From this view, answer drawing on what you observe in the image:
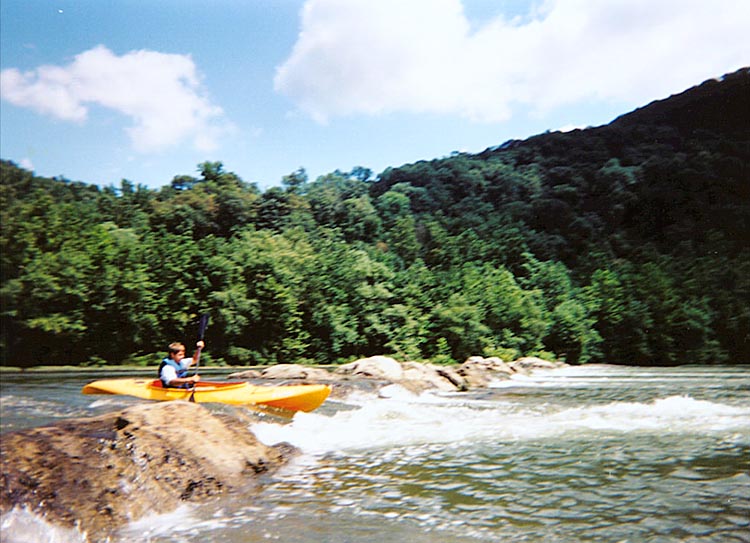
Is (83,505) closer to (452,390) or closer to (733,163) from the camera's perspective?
(452,390)

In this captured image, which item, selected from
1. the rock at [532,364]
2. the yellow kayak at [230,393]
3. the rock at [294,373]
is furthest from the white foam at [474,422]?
the rock at [532,364]

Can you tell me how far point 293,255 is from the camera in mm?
9453

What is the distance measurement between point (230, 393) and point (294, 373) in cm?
283

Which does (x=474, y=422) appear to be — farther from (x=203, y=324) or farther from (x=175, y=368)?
(x=203, y=324)

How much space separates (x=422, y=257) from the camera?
497 inches

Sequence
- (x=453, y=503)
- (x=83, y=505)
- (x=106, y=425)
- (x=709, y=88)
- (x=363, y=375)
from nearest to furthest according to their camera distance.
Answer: (x=83, y=505) → (x=453, y=503) → (x=106, y=425) → (x=363, y=375) → (x=709, y=88)

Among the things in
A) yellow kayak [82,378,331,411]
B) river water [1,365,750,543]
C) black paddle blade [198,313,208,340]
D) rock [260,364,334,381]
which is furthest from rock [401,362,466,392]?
yellow kayak [82,378,331,411]

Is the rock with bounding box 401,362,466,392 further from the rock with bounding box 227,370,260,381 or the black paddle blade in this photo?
the black paddle blade

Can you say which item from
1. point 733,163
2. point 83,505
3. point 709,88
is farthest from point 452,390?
point 733,163

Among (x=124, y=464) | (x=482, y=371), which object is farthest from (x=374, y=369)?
(x=124, y=464)

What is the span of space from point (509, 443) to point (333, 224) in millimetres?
7935

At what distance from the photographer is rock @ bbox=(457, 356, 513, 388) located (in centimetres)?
1120

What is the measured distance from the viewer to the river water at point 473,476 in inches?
103

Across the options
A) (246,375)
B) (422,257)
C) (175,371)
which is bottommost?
(246,375)
